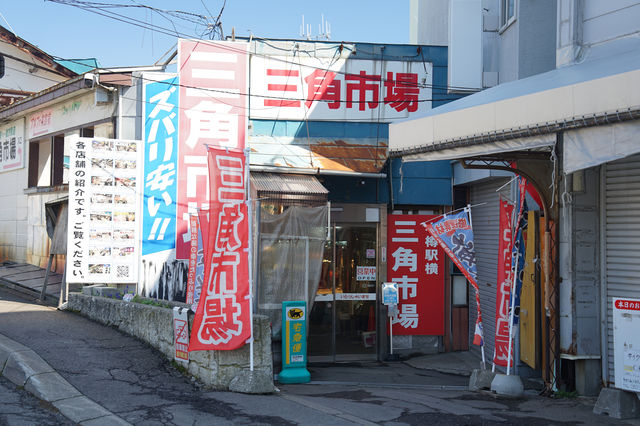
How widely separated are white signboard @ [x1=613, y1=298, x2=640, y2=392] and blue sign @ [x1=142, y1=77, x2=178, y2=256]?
9518mm

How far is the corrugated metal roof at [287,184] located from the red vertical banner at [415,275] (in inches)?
93.9

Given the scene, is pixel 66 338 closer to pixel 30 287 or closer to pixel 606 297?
pixel 30 287

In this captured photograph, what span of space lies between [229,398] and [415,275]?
681 centimetres

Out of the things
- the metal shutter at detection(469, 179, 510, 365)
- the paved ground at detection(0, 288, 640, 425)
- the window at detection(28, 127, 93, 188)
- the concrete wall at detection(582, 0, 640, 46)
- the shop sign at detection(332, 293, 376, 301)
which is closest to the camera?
the paved ground at detection(0, 288, 640, 425)

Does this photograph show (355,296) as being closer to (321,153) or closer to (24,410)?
(321,153)

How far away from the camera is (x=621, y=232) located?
8688 mm

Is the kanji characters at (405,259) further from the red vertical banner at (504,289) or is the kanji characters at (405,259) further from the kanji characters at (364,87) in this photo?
the red vertical banner at (504,289)

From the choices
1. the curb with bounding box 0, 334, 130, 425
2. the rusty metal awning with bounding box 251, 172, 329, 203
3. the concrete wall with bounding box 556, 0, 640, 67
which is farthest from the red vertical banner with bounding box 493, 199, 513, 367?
the curb with bounding box 0, 334, 130, 425

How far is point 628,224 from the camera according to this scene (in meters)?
8.60

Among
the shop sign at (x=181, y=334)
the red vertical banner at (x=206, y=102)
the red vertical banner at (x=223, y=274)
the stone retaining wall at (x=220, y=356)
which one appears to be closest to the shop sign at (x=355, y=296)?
the red vertical banner at (x=206, y=102)

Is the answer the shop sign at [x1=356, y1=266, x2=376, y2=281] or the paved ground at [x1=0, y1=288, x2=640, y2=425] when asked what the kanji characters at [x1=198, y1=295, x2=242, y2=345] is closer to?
the paved ground at [x1=0, y1=288, x2=640, y2=425]

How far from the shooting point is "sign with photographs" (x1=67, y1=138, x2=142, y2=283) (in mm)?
13125

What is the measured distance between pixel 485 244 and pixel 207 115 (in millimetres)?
6797

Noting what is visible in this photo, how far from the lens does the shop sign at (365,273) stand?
13.5 m
